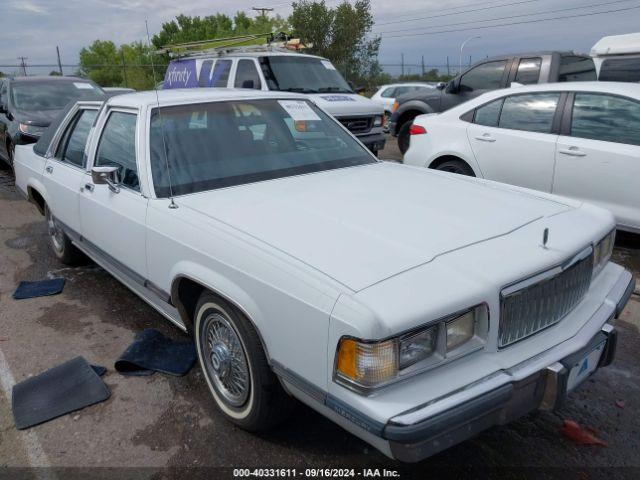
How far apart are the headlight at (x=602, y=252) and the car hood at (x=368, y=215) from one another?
10.4 inches

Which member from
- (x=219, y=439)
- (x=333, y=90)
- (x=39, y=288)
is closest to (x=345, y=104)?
(x=333, y=90)

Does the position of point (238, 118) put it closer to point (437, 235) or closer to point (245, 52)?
point (437, 235)

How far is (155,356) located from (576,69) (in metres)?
7.75

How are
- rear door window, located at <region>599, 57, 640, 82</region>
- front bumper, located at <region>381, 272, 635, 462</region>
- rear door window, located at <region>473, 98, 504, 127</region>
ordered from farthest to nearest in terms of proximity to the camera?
rear door window, located at <region>599, 57, 640, 82</region>
rear door window, located at <region>473, 98, 504, 127</region>
front bumper, located at <region>381, 272, 635, 462</region>

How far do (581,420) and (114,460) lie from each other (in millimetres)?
2433

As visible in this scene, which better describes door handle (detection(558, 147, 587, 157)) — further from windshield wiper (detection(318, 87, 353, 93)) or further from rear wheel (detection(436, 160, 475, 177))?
windshield wiper (detection(318, 87, 353, 93))

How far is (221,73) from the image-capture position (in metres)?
9.75

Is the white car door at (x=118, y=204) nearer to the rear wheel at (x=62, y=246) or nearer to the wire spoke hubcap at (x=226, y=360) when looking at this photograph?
the wire spoke hubcap at (x=226, y=360)

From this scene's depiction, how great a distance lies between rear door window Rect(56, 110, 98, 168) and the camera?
436 centimetres

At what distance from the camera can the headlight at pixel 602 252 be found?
2744mm

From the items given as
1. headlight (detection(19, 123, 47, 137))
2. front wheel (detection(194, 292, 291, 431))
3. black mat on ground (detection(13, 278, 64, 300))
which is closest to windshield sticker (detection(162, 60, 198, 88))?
headlight (detection(19, 123, 47, 137))

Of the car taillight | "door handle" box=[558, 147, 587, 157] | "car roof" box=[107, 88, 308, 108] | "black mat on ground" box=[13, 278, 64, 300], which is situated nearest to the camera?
"car roof" box=[107, 88, 308, 108]

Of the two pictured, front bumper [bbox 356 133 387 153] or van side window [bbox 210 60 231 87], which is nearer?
front bumper [bbox 356 133 387 153]

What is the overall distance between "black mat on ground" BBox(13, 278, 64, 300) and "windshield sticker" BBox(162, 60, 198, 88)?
642 cm
